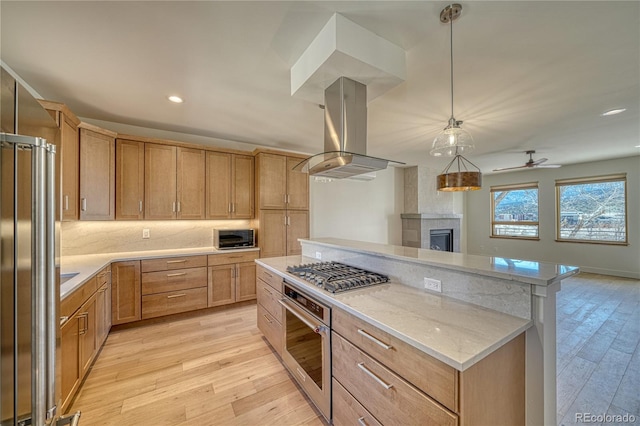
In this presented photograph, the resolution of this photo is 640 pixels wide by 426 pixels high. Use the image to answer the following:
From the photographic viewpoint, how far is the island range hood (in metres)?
1.82

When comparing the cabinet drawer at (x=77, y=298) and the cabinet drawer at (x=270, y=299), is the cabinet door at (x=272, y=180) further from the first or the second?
the cabinet drawer at (x=77, y=298)

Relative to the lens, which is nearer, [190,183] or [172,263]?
[172,263]

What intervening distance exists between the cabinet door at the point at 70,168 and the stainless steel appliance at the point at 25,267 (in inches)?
80.0

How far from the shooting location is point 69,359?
169 centimetres

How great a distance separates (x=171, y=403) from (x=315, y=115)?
121 inches

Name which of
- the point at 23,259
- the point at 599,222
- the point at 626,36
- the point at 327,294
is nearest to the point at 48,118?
the point at 23,259

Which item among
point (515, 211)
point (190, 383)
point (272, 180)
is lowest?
point (190, 383)

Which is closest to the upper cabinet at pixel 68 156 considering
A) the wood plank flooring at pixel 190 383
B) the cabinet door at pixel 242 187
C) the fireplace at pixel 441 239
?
the wood plank flooring at pixel 190 383

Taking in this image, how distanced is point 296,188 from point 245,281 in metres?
1.68

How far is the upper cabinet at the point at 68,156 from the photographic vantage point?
2.16 m

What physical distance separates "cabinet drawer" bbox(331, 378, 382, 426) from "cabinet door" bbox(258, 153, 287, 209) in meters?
2.80

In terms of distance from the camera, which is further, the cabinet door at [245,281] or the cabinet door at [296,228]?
the cabinet door at [296,228]

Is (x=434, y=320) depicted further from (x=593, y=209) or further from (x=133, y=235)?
(x=593, y=209)

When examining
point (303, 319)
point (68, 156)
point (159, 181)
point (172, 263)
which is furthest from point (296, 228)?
point (68, 156)
